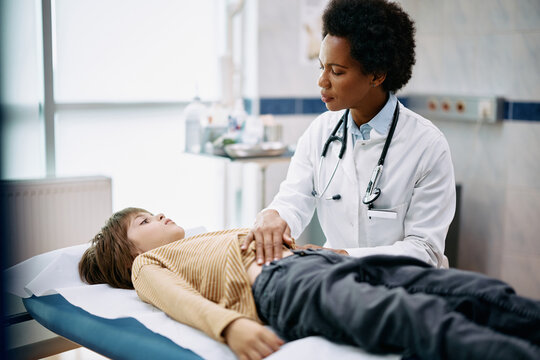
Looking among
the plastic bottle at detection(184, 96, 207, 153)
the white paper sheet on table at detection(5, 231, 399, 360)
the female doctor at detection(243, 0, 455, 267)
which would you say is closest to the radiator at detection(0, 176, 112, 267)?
the white paper sheet on table at detection(5, 231, 399, 360)

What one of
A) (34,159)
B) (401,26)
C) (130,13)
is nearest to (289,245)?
(401,26)

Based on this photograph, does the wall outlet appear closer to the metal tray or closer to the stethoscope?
the metal tray

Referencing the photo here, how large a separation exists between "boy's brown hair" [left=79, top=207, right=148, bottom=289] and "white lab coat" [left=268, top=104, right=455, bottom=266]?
49cm

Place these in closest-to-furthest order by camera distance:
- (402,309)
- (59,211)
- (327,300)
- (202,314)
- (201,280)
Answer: (402,309) → (327,300) → (202,314) → (201,280) → (59,211)

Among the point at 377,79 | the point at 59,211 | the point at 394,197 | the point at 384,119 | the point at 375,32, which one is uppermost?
the point at 375,32

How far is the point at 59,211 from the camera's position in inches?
97.8

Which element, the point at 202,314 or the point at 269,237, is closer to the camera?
the point at 202,314

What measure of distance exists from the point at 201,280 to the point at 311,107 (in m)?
2.26

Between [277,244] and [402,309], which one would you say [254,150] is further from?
[402,309]

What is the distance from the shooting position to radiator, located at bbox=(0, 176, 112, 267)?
94.4 inches

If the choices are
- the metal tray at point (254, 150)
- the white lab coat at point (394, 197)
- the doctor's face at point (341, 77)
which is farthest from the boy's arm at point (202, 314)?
the metal tray at point (254, 150)

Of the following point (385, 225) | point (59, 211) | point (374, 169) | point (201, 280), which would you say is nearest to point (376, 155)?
point (374, 169)

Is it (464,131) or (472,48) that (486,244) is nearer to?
(464,131)

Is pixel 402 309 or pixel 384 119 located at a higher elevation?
pixel 384 119
